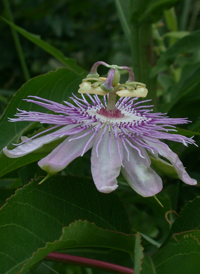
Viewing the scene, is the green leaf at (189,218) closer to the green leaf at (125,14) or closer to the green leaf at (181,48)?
the green leaf at (181,48)

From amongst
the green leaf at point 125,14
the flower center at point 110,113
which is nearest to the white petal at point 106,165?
the flower center at point 110,113

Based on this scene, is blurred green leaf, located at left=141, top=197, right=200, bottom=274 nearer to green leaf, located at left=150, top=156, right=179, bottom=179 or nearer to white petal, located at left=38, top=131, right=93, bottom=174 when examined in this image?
green leaf, located at left=150, top=156, right=179, bottom=179

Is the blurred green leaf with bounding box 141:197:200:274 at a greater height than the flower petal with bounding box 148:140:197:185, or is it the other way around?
the flower petal with bounding box 148:140:197:185

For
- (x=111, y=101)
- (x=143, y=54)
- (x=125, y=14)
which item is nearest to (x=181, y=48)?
(x=143, y=54)

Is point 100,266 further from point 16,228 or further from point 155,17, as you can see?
point 155,17

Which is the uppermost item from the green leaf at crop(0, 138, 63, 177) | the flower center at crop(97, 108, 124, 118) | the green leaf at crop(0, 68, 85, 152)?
the green leaf at crop(0, 68, 85, 152)

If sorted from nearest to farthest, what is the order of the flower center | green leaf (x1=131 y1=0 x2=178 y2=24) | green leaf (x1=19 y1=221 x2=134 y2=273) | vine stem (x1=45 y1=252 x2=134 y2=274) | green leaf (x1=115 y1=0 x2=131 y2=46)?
green leaf (x1=19 y1=221 x2=134 y2=273), vine stem (x1=45 y1=252 x2=134 y2=274), the flower center, green leaf (x1=131 y1=0 x2=178 y2=24), green leaf (x1=115 y1=0 x2=131 y2=46)

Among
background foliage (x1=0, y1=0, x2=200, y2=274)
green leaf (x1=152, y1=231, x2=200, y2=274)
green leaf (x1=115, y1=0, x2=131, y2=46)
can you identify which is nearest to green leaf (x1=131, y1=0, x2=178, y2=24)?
background foliage (x1=0, y1=0, x2=200, y2=274)
